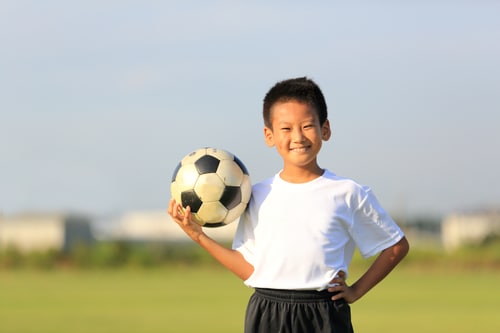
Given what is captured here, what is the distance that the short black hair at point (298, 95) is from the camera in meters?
4.48

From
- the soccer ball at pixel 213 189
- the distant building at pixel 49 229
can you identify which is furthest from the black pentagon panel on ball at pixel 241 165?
the distant building at pixel 49 229

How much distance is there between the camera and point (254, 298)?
4562mm

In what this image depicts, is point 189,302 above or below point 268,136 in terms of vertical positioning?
below

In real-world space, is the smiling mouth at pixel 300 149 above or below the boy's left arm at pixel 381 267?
above

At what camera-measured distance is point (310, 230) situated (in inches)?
176

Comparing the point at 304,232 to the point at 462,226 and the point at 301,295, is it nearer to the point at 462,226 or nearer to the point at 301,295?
the point at 301,295

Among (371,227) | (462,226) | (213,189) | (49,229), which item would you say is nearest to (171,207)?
(213,189)

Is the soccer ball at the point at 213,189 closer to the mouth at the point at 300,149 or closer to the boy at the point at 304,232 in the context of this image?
the boy at the point at 304,232

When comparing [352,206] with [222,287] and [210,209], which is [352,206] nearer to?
[210,209]

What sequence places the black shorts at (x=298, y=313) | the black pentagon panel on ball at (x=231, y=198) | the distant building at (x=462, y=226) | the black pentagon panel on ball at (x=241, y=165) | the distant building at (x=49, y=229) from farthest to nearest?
1. the distant building at (x=462, y=226)
2. the distant building at (x=49, y=229)
3. the black pentagon panel on ball at (x=241, y=165)
4. the black pentagon panel on ball at (x=231, y=198)
5. the black shorts at (x=298, y=313)

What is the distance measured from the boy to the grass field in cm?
704

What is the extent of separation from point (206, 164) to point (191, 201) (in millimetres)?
238

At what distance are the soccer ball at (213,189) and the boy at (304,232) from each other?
0.07 m

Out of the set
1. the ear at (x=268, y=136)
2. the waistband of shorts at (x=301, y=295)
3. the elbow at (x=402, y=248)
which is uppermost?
the ear at (x=268, y=136)
